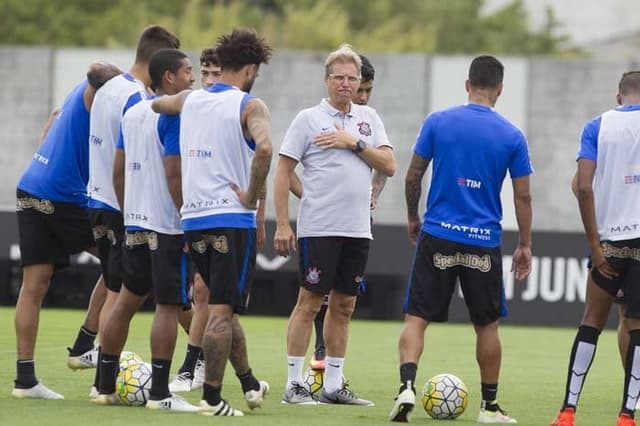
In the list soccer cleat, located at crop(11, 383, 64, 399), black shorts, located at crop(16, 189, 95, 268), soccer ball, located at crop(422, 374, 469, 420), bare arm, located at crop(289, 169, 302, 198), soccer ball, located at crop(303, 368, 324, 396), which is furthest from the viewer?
soccer ball, located at crop(303, 368, 324, 396)

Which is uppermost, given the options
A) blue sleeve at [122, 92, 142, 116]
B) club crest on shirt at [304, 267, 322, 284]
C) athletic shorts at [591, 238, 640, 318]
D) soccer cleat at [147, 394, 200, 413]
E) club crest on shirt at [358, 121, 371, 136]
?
blue sleeve at [122, 92, 142, 116]

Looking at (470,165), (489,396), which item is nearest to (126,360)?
(489,396)

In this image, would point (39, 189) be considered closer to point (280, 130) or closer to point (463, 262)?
point (463, 262)

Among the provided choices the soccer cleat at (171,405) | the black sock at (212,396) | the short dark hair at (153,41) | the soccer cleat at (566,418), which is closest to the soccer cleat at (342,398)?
the soccer cleat at (171,405)

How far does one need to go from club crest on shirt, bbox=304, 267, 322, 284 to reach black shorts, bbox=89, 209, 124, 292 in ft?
4.26

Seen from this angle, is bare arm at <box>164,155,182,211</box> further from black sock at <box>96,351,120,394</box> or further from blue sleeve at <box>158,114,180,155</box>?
black sock at <box>96,351,120,394</box>

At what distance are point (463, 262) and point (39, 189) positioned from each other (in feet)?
9.97

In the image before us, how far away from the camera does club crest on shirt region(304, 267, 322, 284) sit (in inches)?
403

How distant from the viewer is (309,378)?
1099 cm

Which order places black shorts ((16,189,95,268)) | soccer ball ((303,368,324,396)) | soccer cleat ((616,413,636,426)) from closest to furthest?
soccer cleat ((616,413,636,426)) < black shorts ((16,189,95,268)) < soccer ball ((303,368,324,396))

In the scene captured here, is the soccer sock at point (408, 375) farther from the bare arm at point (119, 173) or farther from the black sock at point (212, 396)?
the bare arm at point (119, 173)

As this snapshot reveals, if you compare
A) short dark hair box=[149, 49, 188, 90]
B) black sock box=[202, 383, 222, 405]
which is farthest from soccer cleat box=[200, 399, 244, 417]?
short dark hair box=[149, 49, 188, 90]

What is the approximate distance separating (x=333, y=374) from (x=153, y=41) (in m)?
2.65

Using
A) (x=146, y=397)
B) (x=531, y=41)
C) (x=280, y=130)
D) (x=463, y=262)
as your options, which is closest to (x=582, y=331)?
(x=463, y=262)
